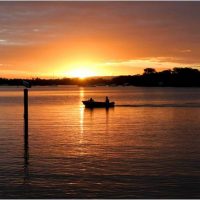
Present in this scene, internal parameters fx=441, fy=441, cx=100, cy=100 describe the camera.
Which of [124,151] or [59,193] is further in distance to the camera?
[124,151]

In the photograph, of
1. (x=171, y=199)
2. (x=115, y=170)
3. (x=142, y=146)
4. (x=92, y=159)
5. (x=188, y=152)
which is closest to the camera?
(x=171, y=199)

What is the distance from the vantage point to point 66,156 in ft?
93.3

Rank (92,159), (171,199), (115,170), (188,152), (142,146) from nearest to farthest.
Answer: (171,199) → (115,170) → (92,159) → (188,152) → (142,146)

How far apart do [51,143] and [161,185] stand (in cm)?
1566

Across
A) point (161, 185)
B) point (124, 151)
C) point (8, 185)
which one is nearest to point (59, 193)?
point (8, 185)

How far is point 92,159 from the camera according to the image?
2722 cm

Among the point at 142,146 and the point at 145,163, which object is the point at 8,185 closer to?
the point at 145,163

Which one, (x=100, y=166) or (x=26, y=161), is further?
(x=26, y=161)

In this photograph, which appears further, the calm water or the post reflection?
the post reflection

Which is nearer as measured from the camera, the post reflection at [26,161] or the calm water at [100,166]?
the calm water at [100,166]

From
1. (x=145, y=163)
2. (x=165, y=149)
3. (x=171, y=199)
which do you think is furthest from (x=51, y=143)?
(x=171, y=199)

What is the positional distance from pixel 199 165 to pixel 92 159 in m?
6.52

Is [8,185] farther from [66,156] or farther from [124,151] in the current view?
[124,151]

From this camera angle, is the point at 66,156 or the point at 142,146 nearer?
the point at 66,156
